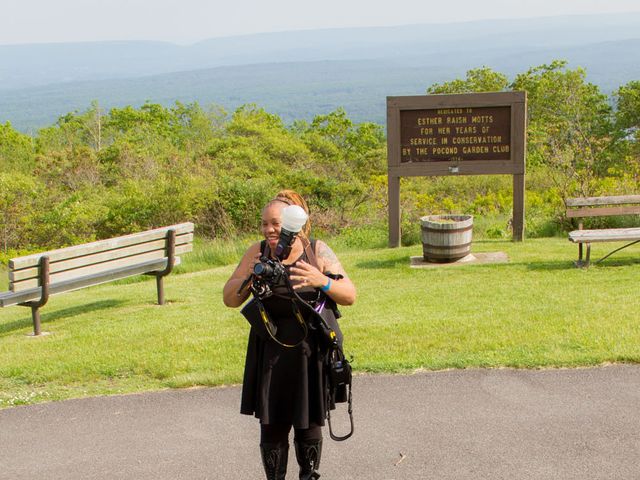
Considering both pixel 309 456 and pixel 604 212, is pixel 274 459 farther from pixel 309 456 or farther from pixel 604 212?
pixel 604 212

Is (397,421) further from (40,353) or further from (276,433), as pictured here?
(40,353)

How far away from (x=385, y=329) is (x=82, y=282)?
3424mm

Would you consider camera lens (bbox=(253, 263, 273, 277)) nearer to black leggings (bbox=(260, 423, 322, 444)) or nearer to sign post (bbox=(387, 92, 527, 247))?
black leggings (bbox=(260, 423, 322, 444))

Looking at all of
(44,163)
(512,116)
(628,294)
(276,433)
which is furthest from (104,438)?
(44,163)

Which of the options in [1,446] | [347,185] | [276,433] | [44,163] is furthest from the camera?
[44,163]

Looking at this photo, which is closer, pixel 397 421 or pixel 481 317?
pixel 397 421

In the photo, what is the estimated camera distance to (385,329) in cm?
736

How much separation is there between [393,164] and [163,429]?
792 cm

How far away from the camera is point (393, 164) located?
1255 centimetres

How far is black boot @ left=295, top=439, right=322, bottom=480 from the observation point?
13.6 ft

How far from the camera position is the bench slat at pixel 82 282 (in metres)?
8.01

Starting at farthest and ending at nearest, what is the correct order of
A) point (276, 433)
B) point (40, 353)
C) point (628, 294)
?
1. point (628, 294)
2. point (40, 353)
3. point (276, 433)

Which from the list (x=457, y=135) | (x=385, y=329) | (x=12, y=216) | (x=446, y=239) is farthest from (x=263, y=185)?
(x=385, y=329)

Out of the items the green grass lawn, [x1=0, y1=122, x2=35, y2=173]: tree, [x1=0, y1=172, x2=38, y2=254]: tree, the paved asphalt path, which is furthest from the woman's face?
[x1=0, y1=122, x2=35, y2=173]: tree
